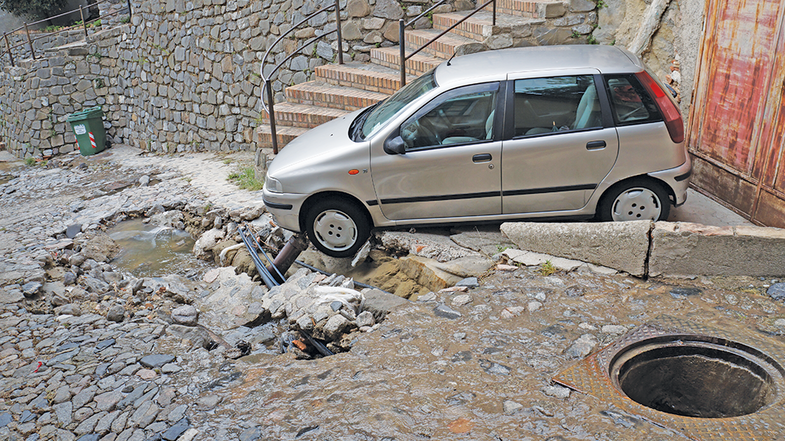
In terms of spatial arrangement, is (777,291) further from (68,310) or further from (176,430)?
(68,310)

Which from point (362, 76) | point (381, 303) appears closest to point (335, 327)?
point (381, 303)

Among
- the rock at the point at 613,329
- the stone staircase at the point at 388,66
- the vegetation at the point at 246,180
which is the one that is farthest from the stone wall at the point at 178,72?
the rock at the point at 613,329

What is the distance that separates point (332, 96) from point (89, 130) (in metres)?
8.43

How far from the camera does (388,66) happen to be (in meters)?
8.98

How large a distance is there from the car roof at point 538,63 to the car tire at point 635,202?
976 millimetres

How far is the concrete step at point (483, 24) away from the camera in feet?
24.8

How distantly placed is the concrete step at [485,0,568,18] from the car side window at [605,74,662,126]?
335cm

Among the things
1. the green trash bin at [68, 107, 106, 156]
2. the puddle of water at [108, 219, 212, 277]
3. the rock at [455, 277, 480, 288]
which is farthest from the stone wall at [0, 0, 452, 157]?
the rock at [455, 277, 480, 288]

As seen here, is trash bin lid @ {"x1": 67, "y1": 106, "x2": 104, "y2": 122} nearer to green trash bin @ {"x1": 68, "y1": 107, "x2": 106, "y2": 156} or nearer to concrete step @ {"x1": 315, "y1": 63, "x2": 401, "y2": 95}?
green trash bin @ {"x1": 68, "y1": 107, "x2": 106, "y2": 156}

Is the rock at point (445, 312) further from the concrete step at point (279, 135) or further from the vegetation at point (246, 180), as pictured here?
the concrete step at point (279, 135)

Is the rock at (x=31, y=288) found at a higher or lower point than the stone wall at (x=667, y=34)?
lower

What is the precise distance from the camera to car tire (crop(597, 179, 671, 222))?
15.6 ft

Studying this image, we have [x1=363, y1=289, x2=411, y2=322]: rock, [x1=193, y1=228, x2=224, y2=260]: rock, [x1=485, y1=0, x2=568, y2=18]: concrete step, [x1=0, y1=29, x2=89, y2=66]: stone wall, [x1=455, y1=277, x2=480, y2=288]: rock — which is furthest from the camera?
[x1=0, y1=29, x2=89, y2=66]: stone wall

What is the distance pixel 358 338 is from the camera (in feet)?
13.0
